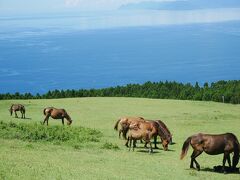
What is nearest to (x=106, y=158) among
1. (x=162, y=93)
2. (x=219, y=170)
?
(x=219, y=170)

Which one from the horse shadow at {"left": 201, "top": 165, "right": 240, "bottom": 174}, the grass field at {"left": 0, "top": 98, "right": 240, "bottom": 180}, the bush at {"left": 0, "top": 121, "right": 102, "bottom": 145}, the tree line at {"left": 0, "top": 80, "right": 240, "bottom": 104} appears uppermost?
the tree line at {"left": 0, "top": 80, "right": 240, "bottom": 104}

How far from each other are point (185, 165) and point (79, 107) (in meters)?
26.6

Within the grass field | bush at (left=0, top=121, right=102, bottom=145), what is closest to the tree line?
the grass field

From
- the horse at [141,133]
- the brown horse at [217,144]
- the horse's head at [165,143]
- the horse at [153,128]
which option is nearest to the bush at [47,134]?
the horse at [141,133]

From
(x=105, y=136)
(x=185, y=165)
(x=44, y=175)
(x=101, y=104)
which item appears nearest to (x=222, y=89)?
(x=101, y=104)

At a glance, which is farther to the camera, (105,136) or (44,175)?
(105,136)

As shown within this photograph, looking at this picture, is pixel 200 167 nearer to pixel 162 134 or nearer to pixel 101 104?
pixel 162 134

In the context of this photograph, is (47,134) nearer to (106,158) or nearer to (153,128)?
(153,128)

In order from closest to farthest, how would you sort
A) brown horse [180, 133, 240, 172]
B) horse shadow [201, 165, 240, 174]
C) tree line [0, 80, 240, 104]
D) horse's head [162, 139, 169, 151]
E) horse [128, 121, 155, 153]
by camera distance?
brown horse [180, 133, 240, 172] → horse shadow [201, 165, 240, 174] → horse [128, 121, 155, 153] → horse's head [162, 139, 169, 151] → tree line [0, 80, 240, 104]

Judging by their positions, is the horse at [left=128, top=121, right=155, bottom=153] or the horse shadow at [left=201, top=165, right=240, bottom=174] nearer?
the horse shadow at [left=201, top=165, right=240, bottom=174]

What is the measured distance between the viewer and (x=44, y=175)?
11383mm

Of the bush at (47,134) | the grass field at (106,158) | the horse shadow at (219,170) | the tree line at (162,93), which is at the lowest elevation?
the horse shadow at (219,170)

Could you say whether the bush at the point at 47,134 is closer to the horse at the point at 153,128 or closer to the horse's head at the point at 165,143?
the horse at the point at 153,128

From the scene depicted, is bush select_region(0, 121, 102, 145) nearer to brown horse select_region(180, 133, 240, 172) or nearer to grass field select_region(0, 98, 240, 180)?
grass field select_region(0, 98, 240, 180)
